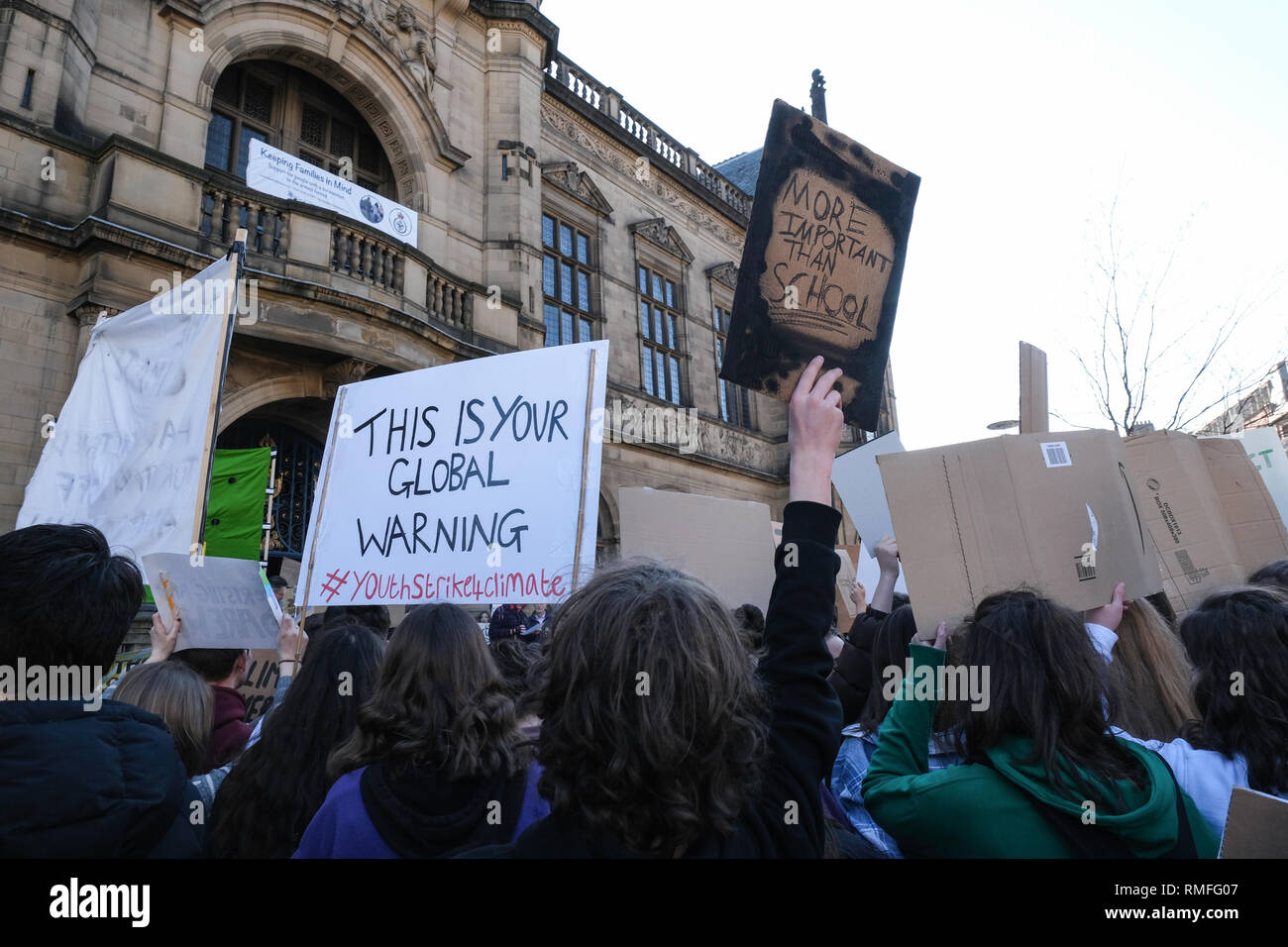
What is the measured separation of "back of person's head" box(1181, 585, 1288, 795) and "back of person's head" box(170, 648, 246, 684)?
3400mm

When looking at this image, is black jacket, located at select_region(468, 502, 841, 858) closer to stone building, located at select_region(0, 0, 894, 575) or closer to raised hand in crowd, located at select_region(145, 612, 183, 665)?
raised hand in crowd, located at select_region(145, 612, 183, 665)

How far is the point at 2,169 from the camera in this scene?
6668 millimetres

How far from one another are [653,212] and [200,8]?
9035mm

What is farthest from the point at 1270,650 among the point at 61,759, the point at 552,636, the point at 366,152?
the point at 366,152

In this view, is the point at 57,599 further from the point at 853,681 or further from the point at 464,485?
the point at 853,681

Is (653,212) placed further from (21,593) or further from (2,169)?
(21,593)

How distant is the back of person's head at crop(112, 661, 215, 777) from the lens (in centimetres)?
218

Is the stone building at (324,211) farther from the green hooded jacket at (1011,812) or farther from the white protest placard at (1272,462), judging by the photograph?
the white protest placard at (1272,462)

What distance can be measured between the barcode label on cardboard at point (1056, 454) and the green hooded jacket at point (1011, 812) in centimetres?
125

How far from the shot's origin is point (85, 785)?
4.41 ft

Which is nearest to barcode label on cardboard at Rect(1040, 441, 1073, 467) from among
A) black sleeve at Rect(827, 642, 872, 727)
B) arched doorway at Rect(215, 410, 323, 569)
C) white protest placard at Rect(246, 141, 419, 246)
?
black sleeve at Rect(827, 642, 872, 727)

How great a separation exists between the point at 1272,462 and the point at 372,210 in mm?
9005

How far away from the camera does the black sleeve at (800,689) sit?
3.65ft
